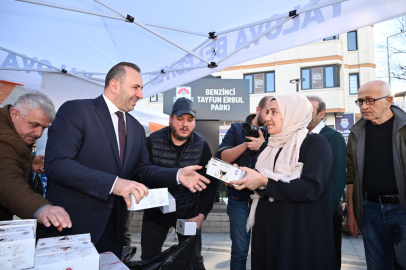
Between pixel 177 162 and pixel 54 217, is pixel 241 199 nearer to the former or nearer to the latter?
pixel 177 162

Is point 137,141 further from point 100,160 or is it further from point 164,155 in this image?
point 164,155

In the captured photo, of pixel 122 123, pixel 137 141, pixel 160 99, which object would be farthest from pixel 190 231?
pixel 160 99

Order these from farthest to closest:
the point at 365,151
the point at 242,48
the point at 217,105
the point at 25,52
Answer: the point at 217,105 → the point at 25,52 → the point at 242,48 → the point at 365,151

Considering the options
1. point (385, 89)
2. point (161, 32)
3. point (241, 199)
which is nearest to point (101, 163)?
point (241, 199)

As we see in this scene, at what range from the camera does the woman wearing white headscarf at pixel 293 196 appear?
179cm

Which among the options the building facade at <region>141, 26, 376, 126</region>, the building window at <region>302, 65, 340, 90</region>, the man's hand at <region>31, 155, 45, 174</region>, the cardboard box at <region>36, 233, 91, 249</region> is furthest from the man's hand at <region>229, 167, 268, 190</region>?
the building window at <region>302, 65, 340, 90</region>

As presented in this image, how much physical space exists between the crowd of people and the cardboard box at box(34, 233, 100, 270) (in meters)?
0.19

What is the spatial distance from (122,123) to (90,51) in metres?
3.04

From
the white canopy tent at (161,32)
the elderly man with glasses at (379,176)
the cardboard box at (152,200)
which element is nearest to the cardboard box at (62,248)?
the cardboard box at (152,200)

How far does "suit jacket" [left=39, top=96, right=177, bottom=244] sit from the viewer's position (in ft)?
5.69

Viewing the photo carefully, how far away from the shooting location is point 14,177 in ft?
5.80

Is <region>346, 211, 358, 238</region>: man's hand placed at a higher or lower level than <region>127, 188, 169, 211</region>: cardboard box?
lower

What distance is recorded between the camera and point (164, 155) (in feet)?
9.52

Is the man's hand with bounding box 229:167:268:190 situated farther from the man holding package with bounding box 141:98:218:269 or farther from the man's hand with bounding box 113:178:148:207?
the man holding package with bounding box 141:98:218:269
